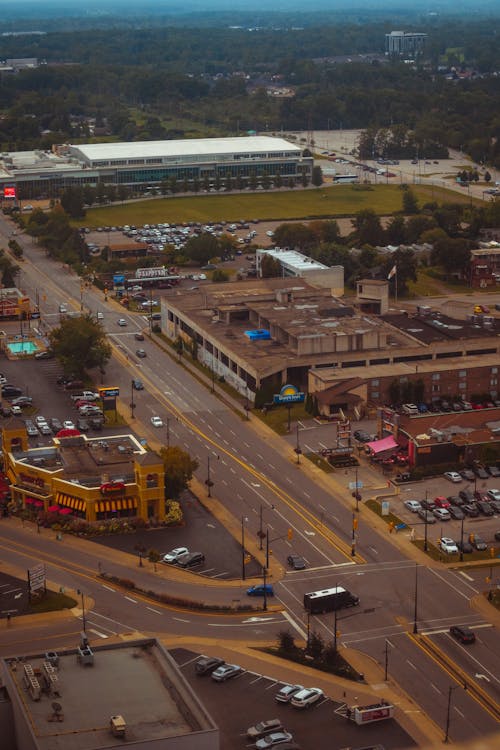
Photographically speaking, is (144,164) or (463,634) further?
(144,164)

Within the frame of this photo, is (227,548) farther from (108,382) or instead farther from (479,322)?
(479,322)

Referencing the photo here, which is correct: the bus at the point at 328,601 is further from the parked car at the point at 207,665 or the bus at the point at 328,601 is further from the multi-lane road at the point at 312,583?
the parked car at the point at 207,665

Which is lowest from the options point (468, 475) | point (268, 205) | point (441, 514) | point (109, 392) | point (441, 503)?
point (268, 205)

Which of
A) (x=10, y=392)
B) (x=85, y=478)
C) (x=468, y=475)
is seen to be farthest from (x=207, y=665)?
(x=10, y=392)

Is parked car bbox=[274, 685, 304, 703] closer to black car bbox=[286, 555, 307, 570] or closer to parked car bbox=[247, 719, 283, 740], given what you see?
parked car bbox=[247, 719, 283, 740]

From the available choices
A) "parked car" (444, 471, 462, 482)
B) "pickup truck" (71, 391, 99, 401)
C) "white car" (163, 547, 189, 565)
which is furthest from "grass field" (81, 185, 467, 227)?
"white car" (163, 547, 189, 565)

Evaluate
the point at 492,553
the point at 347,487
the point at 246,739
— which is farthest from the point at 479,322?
the point at 246,739

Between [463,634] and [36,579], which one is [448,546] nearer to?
[463,634]
